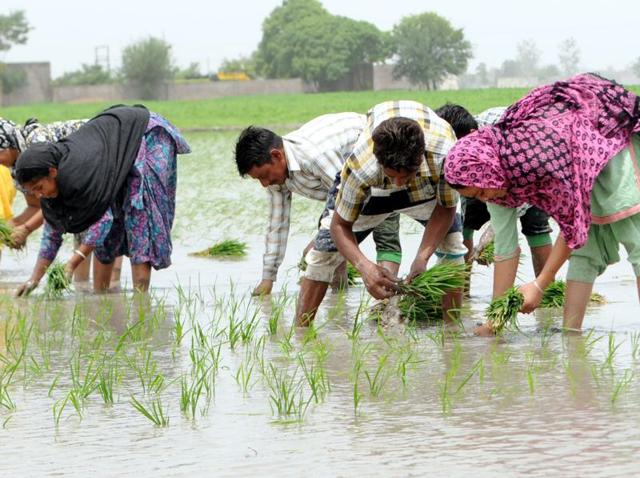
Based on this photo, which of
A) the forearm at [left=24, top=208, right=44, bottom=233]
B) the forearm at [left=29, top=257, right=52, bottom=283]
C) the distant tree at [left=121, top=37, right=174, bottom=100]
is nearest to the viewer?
the forearm at [left=29, top=257, right=52, bottom=283]

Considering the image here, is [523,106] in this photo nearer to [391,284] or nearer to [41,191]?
[391,284]

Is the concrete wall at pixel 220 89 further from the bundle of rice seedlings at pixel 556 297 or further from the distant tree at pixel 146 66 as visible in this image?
the bundle of rice seedlings at pixel 556 297

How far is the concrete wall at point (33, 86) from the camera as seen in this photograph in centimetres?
8306

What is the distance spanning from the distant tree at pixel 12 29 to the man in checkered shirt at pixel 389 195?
301 ft

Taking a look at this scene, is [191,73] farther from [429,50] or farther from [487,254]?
[487,254]

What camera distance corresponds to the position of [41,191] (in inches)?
250

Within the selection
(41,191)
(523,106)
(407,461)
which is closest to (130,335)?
(41,191)

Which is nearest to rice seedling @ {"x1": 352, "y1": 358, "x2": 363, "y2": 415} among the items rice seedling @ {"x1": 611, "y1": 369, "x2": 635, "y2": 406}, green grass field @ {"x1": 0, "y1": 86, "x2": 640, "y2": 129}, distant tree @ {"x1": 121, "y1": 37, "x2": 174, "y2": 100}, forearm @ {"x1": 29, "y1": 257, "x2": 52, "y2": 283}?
rice seedling @ {"x1": 611, "y1": 369, "x2": 635, "y2": 406}

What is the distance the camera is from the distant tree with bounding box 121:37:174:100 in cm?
8544

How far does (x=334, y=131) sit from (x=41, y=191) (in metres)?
1.53

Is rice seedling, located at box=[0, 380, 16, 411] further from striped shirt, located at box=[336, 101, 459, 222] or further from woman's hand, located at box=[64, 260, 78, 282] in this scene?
woman's hand, located at box=[64, 260, 78, 282]

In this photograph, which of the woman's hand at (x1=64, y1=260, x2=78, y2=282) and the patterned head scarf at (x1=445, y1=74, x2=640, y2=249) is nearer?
the patterned head scarf at (x1=445, y1=74, x2=640, y2=249)

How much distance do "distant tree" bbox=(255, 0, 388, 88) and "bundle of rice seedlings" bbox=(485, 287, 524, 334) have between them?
8566 centimetres

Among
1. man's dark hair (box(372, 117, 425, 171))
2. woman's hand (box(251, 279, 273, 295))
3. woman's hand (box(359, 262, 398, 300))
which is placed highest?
man's dark hair (box(372, 117, 425, 171))
